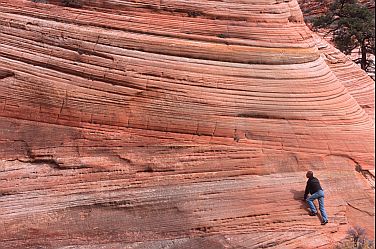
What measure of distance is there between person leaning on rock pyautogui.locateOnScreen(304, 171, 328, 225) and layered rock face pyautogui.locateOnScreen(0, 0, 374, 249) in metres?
0.16

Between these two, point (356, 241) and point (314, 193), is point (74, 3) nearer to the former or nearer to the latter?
point (314, 193)

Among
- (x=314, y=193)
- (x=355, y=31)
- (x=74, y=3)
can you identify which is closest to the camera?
(x=314, y=193)

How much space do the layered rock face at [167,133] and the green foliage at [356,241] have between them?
0.53 ft

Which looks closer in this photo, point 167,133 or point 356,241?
point 356,241

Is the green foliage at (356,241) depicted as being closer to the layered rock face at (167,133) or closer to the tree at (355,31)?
the layered rock face at (167,133)

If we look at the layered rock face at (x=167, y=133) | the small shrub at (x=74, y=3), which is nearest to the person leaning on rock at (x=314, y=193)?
the layered rock face at (x=167, y=133)

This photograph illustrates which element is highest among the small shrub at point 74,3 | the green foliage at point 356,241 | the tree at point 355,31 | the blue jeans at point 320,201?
the small shrub at point 74,3

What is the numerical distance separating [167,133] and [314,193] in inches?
114

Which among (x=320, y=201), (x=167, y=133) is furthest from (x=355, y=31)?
(x=167, y=133)

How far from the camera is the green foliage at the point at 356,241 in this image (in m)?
8.20

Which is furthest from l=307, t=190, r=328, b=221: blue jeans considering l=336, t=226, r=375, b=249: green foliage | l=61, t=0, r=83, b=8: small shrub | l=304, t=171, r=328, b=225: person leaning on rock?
l=61, t=0, r=83, b=8: small shrub

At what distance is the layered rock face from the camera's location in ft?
27.4

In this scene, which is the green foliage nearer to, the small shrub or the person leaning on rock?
the person leaning on rock

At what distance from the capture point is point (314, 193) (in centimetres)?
827
